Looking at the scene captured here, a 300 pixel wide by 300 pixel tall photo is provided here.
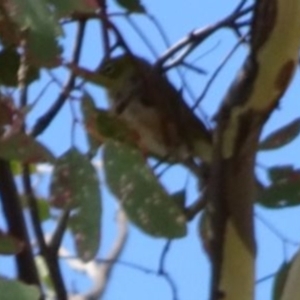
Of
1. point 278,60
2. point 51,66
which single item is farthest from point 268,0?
point 51,66

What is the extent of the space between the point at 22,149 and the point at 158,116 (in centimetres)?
12

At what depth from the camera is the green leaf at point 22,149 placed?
0.52m

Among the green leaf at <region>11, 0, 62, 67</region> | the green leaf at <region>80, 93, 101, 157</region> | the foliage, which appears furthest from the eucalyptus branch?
the green leaf at <region>11, 0, 62, 67</region>

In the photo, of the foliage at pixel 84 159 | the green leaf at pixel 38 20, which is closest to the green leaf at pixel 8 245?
the foliage at pixel 84 159

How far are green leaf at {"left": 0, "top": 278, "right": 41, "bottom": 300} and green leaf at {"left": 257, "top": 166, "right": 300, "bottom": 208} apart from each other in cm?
23

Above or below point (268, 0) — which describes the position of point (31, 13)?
below

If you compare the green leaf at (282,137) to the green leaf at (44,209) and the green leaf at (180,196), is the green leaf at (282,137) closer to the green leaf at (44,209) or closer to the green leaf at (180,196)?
the green leaf at (180,196)

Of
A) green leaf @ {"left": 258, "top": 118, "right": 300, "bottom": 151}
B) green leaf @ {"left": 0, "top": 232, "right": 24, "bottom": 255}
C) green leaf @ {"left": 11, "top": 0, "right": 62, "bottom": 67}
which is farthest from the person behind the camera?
green leaf @ {"left": 258, "top": 118, "right": 300, "bottom": 151}

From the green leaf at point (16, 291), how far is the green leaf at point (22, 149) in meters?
0.07

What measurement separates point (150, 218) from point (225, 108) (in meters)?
0.08

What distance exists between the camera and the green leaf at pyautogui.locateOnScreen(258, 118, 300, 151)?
65 centimetres

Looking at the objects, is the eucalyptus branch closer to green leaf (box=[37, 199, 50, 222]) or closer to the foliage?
the foliage

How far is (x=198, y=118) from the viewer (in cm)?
63

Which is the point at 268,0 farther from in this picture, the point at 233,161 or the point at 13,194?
the point at 13,194
